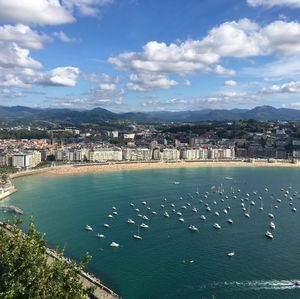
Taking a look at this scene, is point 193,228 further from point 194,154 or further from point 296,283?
point 194,154

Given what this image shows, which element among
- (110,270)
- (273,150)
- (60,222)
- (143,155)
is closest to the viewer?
(110,270)

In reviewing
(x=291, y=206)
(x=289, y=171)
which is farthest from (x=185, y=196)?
(x=289, y=171)

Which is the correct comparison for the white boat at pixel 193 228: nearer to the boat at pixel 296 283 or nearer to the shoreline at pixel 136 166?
the boat at pixel 296 283

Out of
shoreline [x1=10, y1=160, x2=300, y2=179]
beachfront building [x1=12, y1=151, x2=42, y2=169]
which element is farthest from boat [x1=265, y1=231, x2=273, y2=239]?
beachfront building [x1=12, y1=151, x2=42, y2=169]

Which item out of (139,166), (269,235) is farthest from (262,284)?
(139,166)

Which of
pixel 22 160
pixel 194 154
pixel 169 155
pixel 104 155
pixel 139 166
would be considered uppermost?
pixel 22 160

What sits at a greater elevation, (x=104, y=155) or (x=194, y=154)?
(x=104, y=155)

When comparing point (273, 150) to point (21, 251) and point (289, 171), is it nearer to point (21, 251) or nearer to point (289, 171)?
point (289, 171)
